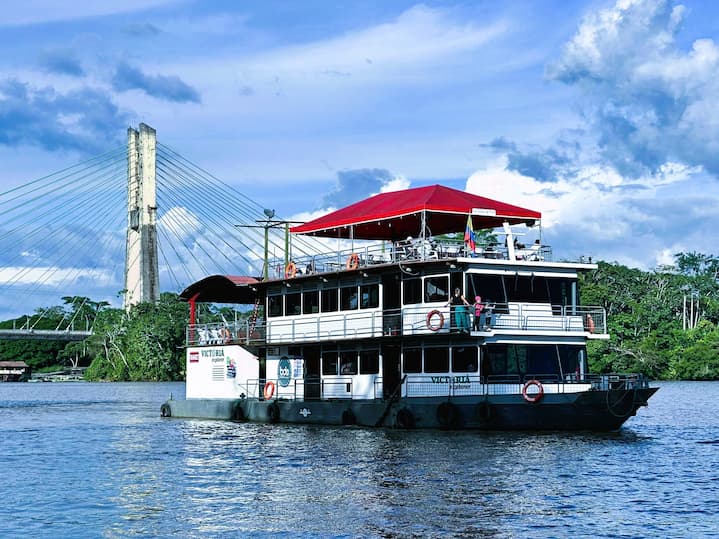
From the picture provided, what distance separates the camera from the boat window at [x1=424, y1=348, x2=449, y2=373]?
3494 centimetres

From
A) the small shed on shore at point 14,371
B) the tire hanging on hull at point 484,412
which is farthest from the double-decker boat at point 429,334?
the small shed on shore at point 14,371

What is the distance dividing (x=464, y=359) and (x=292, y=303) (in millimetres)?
8702

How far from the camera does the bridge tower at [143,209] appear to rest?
92.4 metres

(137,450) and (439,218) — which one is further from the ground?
(439,218)

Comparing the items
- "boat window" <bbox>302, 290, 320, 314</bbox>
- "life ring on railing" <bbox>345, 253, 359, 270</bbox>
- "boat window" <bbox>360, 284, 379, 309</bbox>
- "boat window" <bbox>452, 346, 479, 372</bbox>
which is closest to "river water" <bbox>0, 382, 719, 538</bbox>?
"boat window" <bbox>452, 346, 479, 372</bbox>

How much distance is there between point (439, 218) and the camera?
3969 centimetres

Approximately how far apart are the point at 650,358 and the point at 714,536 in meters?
78.0

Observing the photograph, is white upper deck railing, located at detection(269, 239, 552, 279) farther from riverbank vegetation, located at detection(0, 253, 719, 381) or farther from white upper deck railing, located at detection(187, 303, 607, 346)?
riverbank vegetation, located at detection(0, 253, 719, 381)

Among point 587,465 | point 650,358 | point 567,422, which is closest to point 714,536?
→ point 587,465

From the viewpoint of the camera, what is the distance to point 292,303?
4094cm

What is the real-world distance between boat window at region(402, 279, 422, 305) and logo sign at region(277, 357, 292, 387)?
22.6 feet

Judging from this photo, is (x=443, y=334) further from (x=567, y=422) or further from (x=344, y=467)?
(x=344, y=467)

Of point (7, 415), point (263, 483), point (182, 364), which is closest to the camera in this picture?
point (263, 483)

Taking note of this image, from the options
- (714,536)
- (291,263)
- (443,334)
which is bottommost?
(714,536)
